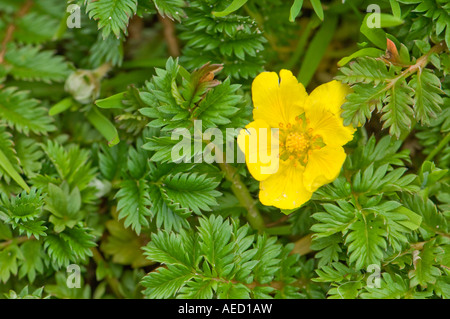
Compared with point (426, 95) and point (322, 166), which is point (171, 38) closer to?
point (322, 166)

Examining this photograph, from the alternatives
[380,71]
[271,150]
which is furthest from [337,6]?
[271,150]

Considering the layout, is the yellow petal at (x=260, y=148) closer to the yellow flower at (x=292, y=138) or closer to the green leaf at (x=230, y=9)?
the yellow flower at (x=292, y=138)

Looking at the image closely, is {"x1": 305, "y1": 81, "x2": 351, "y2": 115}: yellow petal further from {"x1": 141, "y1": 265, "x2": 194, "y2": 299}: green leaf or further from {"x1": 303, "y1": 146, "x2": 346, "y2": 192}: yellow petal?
{"x1": 141, "y1": 265, "x2": 194, "y2": 299}: green leaf

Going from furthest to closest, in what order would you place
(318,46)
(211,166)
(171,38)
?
(171,38) → (318,46) → (211,166)

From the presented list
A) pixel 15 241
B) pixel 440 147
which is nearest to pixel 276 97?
pixel 440 147

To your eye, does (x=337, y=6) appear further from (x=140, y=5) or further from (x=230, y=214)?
(x=230, y=214)

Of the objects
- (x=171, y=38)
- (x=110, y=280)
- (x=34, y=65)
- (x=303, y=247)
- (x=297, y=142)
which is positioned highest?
(x=171, y=38)

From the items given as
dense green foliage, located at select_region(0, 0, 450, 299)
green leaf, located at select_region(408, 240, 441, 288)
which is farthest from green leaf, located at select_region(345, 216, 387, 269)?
green leaf, located at select_region(408, 240, 441, 288)
